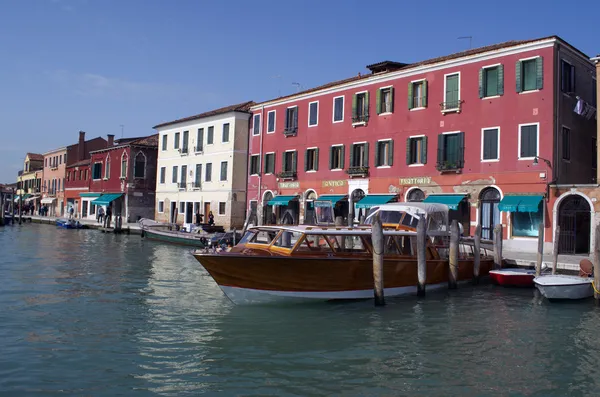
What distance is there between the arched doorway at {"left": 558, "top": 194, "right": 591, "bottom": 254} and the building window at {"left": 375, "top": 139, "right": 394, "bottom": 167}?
8.11m

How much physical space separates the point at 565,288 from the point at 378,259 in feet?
16.3

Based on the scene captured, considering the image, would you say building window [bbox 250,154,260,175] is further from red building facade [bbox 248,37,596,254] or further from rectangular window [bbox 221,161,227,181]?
red building facade [bbox 248,37,596,254]

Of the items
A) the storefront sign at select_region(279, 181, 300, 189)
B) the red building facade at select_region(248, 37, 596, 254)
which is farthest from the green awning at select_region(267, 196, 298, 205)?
the storefront sign at select_region(279, 181, 300, 189)

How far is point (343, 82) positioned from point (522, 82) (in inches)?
374

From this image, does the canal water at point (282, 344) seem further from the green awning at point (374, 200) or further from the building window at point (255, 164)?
the building window at point (255, 164)

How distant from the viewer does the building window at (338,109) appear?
28609 mm

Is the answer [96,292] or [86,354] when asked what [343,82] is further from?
[86,354]

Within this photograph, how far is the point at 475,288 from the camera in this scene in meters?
16.4

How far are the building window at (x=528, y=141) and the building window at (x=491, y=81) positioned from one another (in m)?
1.85

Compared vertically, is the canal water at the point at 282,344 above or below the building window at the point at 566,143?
below

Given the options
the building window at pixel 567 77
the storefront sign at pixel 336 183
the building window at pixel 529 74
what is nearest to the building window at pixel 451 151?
the building window at pixel 529 74

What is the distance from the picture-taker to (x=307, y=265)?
488 inches

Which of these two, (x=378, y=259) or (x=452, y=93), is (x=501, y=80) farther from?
(x=378, y=259)

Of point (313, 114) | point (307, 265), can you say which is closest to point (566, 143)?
point (313, 114)
